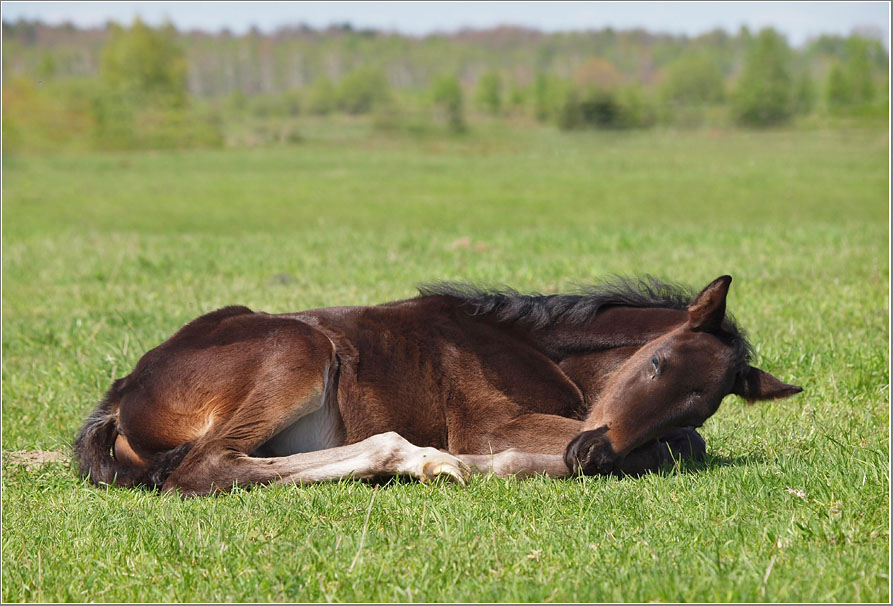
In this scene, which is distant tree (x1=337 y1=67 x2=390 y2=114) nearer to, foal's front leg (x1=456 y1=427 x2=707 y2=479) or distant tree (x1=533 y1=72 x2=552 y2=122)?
distant tree (x1=533 y1=72 x2=552 y2=122)

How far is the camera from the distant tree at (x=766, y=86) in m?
49.8

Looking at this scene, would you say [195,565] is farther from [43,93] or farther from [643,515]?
[43,93]

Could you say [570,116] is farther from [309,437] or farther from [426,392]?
[309,437]

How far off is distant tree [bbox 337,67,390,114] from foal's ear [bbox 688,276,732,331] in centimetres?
5616

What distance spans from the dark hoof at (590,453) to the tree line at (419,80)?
24934 mm

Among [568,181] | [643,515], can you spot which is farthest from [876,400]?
[568,181]

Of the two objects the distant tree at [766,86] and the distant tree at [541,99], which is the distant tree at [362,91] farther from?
the distant tree at [766,86]

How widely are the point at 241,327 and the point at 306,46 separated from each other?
3989 inches

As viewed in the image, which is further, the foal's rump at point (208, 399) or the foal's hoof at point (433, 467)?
the foal's rump at point (208, 399)

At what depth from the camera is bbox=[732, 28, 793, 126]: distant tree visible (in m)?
49.8

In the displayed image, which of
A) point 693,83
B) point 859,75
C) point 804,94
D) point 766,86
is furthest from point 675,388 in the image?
point 859,75

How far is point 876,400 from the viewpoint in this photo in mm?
6359

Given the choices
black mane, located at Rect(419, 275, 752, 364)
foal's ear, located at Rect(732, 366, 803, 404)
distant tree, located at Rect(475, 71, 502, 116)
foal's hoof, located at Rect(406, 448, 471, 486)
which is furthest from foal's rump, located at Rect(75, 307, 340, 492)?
distant tree, located at Rect(475, 71, 502, 116)

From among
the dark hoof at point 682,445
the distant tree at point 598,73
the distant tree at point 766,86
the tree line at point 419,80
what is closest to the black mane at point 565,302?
the dark hoof at point 682,445
